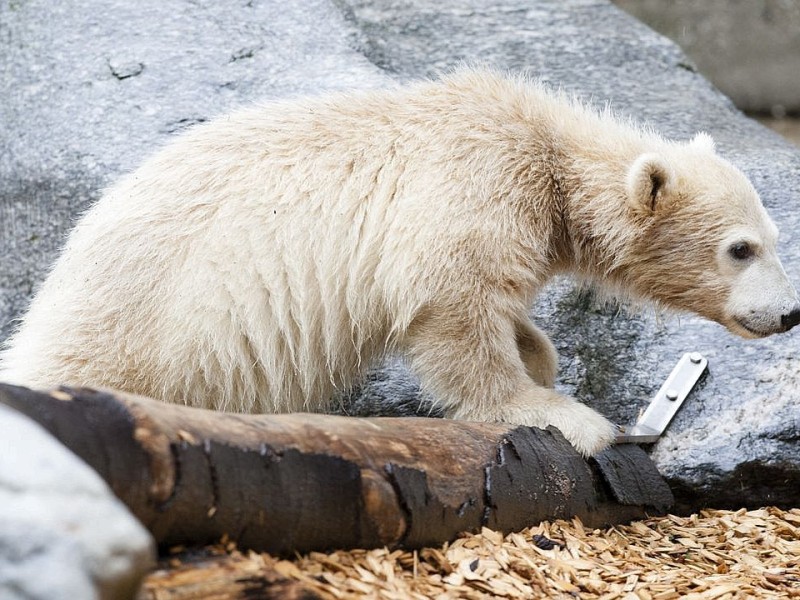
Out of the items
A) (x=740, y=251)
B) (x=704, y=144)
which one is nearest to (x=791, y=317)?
(x=740, y=251)

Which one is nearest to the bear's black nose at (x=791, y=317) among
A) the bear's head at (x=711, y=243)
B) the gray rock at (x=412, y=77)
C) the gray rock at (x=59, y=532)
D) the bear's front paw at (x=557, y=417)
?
the bear's head at (x=711, y=243)

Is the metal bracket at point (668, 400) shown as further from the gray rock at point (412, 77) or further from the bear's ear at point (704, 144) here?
the bear's ear at point (704, 144)

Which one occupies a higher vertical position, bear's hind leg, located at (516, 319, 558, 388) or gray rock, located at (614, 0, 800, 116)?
gray rock, located at (614, 0, 800, 116)

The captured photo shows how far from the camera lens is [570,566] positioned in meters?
4.00

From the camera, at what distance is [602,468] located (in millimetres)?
4812

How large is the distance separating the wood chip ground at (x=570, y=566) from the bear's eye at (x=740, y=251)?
57.0 inches

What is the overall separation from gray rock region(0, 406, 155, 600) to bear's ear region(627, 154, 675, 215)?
139 inches

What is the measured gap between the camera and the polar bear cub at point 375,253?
15.6ft

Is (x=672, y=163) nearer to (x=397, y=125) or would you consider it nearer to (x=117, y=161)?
(x=397, y=125)

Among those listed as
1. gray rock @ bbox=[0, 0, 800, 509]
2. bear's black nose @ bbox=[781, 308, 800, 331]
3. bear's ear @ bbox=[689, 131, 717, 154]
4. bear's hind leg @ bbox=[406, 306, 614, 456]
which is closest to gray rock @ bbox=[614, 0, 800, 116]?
gray rock @ bbox=[0, 0, 800, 509]

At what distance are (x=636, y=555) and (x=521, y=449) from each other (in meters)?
0.77

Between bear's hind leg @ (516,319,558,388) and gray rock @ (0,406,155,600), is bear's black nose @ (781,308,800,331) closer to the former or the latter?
bear's hind leg @ (516,319,558,388)

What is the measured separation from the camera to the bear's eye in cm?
510

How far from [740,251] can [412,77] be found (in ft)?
11.9
